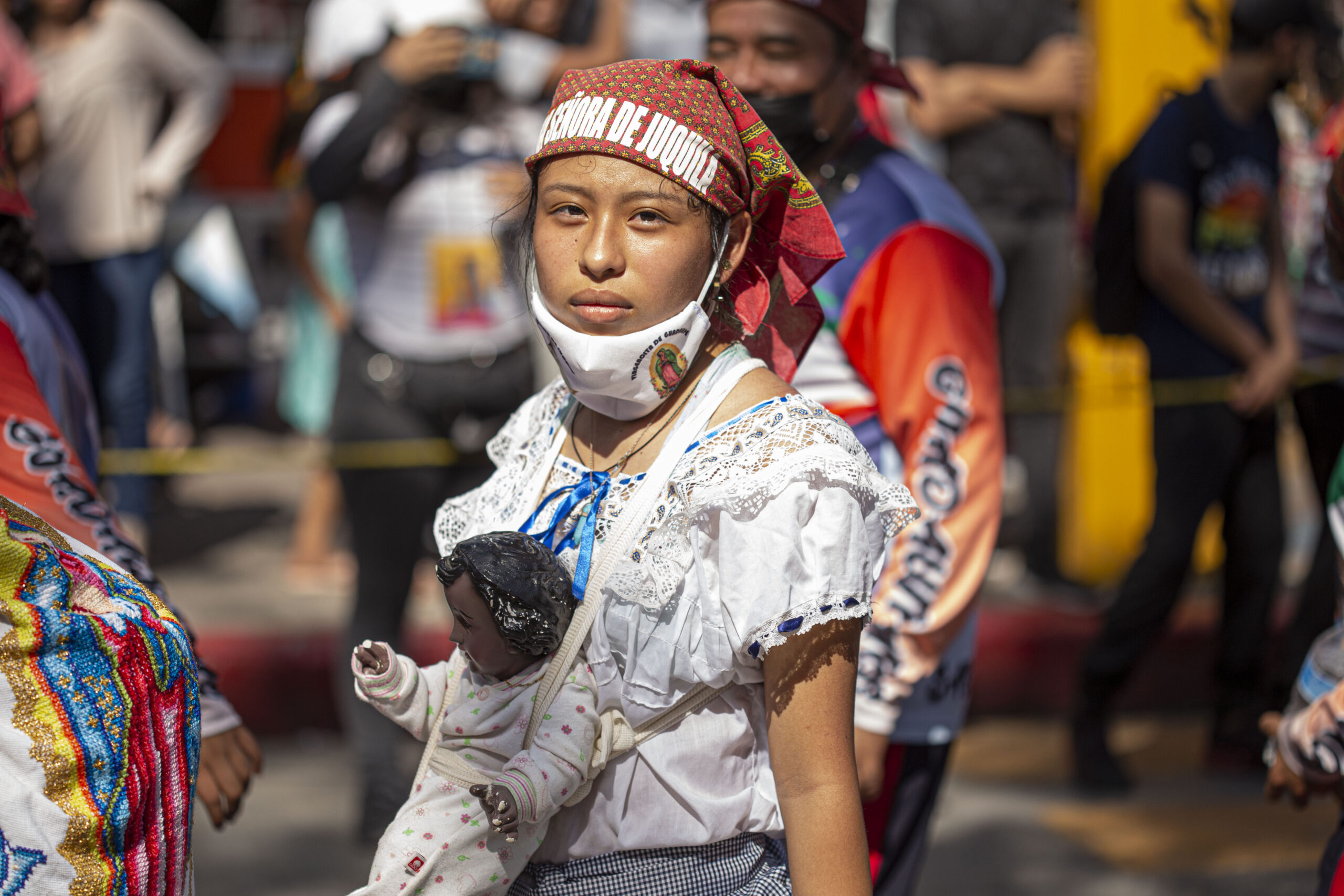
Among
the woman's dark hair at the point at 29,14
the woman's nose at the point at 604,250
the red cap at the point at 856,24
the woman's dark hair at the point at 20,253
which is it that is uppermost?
the red cap at the point at 856,24

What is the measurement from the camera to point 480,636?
1783 millimetres

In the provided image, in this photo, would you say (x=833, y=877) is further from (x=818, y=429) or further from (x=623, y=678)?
(x=818, y=429)

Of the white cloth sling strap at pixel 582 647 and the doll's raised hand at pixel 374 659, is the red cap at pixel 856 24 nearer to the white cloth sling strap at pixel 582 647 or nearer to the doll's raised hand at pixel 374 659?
the white cloth sling strap at pixel 582 647

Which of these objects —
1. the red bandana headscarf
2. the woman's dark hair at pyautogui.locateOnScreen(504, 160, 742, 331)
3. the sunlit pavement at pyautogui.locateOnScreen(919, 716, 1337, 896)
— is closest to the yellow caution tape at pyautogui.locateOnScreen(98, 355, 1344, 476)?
the sunlit pavement at pyautogui.locateOnScreen(919, 716, 1337, 896)

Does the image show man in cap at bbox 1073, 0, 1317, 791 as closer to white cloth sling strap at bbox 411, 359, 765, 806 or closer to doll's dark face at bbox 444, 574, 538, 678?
white cloth sling strap at bbox 411, 359, 765, 806

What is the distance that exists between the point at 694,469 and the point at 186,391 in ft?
24.7

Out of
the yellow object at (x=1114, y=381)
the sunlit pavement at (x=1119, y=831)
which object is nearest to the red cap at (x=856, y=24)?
the sunlit pavement at (x=1119, y=831)

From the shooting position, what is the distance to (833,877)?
1.71 metres

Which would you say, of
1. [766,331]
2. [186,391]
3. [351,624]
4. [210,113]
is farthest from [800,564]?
[186,391]

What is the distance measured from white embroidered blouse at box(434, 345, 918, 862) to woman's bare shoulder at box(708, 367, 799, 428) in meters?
0.02

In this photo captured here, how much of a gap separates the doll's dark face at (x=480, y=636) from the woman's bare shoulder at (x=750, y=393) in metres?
0.36

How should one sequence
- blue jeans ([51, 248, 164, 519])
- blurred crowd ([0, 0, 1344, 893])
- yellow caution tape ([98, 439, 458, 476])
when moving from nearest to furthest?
blurred crowd ([0, 0, 1344, 893]) < yellow caution tape ([98, 439, 458, 476]) < blue jeans ([51, 248, 164, 519])

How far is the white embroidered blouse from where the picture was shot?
5.64 feet

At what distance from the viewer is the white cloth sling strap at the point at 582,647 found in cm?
179
